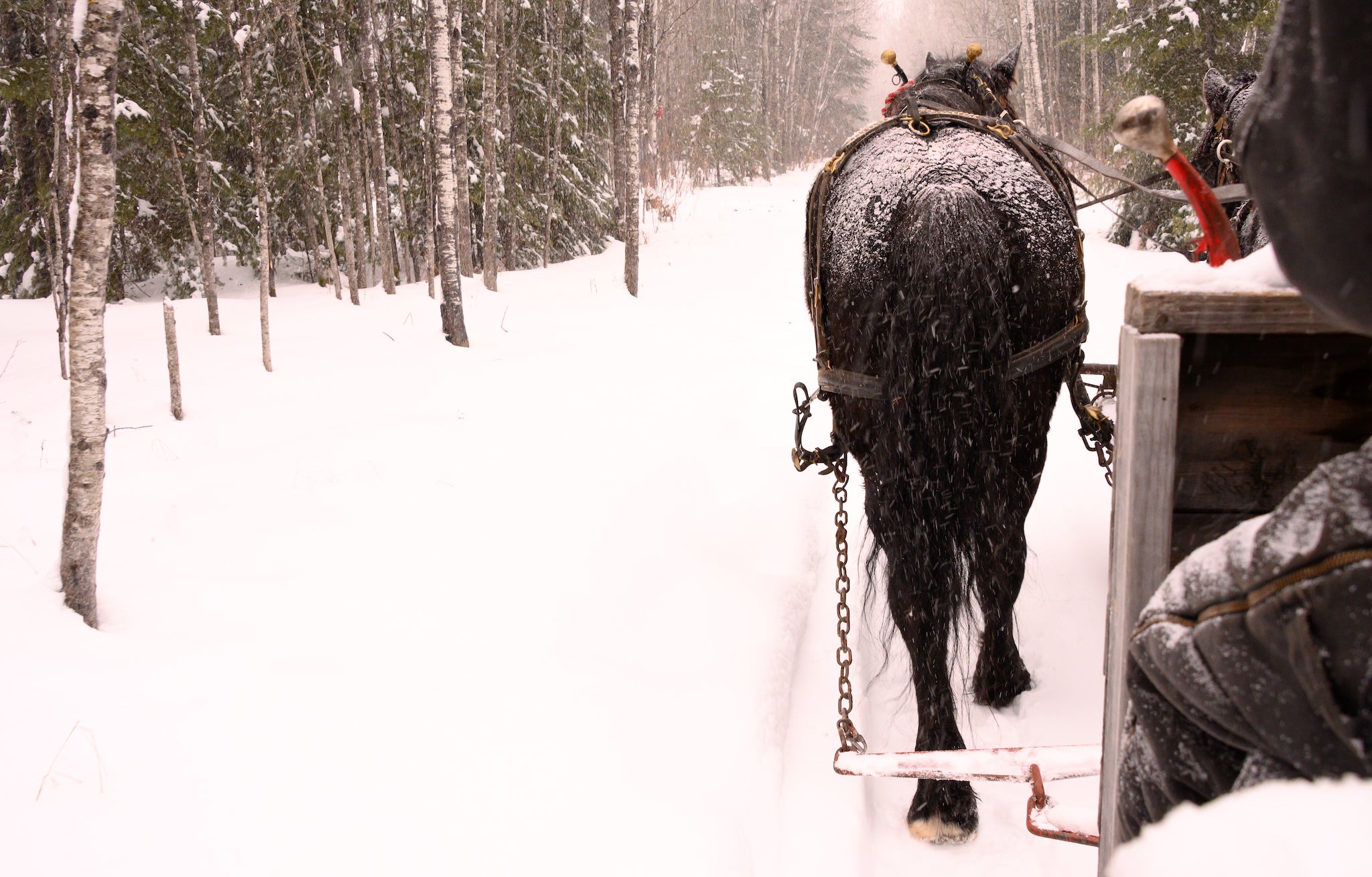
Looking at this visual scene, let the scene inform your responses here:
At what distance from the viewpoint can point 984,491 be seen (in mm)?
2355

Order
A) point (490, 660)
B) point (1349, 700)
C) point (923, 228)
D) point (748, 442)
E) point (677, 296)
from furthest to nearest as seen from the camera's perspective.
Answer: point (677, 296) < point (748, 442) < point (490, 660) < point (923, 228) < point (1349, 700)

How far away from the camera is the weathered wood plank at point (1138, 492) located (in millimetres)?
1151

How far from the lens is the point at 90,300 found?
9.16 feet

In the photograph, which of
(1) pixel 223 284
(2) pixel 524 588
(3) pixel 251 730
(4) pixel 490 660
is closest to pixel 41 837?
(3) pixel 251 730

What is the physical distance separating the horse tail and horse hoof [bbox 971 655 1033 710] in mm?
878

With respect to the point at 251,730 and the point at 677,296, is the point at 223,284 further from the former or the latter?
the point at 251,730

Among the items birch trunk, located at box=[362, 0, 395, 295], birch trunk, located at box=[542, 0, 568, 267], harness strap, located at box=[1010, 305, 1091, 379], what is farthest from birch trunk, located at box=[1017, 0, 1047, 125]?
harness strap, located at box=[1010, 305, 1091, 379]

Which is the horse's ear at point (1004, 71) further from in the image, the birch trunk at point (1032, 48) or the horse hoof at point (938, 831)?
the birch trunk at point (1032, 48)

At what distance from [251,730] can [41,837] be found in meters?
0.51

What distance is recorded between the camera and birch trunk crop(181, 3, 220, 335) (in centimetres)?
793

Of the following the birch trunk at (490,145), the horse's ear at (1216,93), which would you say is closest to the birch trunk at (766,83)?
the birch trunk at (490,145)

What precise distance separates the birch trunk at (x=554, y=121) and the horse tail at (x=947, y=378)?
44.3ft

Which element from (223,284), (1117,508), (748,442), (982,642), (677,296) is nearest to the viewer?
(1117,508)

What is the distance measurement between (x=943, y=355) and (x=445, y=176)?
740cm
